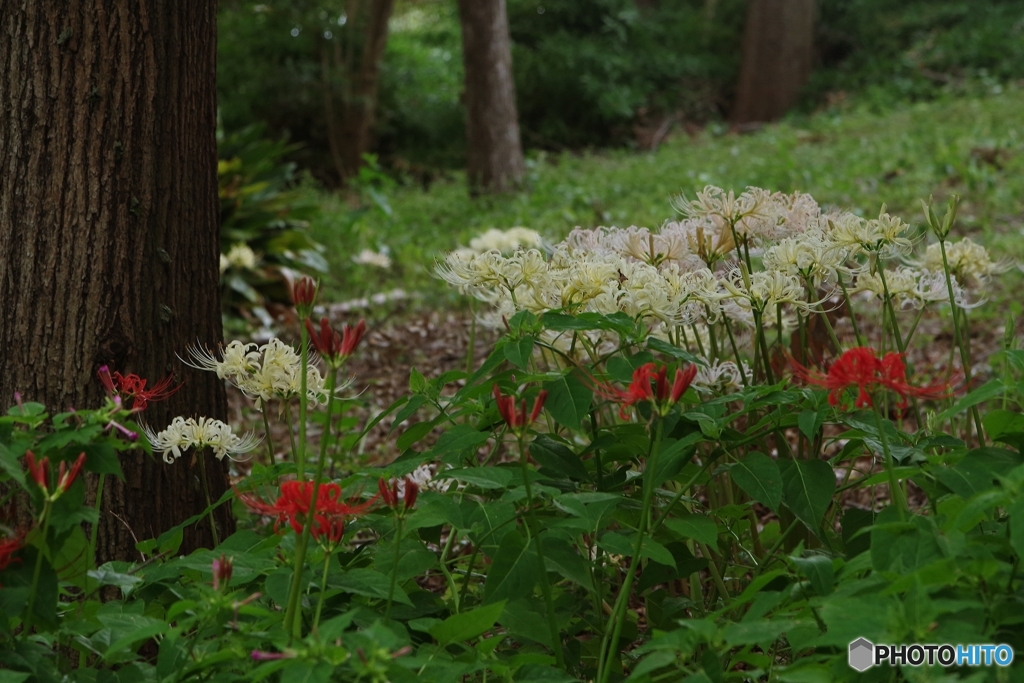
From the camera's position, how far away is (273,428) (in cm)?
487

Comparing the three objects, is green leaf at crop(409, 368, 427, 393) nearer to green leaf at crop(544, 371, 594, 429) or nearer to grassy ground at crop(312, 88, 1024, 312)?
green leaf at crop(544, 371, 594, 429)

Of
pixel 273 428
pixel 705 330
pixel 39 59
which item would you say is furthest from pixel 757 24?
pixel 39 59

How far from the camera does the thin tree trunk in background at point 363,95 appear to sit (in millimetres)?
12980

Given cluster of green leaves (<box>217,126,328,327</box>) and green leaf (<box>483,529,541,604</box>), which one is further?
cluster of green leaves (<box>217,126,328,327</box>)

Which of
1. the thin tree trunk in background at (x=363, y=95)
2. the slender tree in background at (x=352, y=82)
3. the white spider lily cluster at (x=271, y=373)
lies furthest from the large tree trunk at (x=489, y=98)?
the white spider lily cluster at (x=271, y=373)

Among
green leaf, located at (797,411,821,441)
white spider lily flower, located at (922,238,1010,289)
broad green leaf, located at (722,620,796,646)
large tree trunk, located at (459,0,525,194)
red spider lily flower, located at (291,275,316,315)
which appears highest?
large tree trunk, located at (459,0,525,194)

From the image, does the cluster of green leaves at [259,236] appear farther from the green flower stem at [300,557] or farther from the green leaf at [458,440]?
the green flower stem at [300,557]

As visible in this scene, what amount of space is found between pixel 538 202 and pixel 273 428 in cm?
493

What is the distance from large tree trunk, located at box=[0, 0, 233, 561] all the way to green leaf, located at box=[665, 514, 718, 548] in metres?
1.20

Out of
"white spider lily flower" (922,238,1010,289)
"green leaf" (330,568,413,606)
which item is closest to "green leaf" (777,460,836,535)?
"green leaf" (330,568,413,606)

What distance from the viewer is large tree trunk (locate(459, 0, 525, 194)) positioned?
385 inches

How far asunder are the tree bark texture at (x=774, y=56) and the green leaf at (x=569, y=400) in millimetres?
13655

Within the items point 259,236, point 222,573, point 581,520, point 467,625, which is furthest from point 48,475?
point 259,236

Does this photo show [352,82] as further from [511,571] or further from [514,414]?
[514,414]
